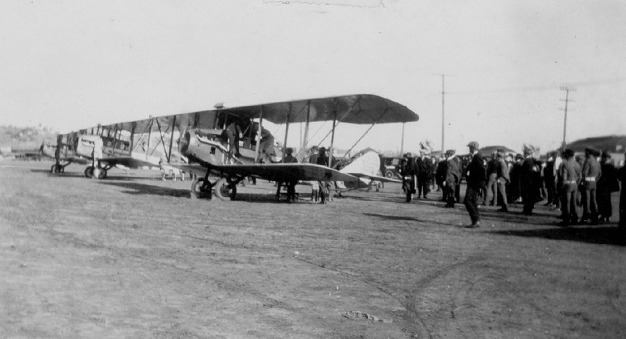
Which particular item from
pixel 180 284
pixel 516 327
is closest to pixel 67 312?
pixel 180 284

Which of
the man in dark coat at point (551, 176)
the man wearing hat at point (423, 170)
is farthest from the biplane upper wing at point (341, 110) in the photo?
the man in dark coat at point (551, 176)

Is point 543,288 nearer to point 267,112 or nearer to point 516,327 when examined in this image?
point 516,327

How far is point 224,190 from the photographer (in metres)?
15.3

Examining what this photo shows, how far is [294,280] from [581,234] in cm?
676

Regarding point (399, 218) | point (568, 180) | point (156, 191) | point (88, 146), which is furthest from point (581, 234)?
point (88, 146)

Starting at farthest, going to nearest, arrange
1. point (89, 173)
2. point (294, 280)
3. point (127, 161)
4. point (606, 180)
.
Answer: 1. point (89, 173)
2. point (127, 161)
3. point (606, 180)
4. point (294, 280)

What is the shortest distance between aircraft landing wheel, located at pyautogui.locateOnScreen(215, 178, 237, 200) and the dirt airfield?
18.5 ft

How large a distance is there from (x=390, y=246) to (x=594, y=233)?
475 centimetres

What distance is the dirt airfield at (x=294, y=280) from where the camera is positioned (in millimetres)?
3623

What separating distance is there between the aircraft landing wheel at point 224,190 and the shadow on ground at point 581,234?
8.28 m

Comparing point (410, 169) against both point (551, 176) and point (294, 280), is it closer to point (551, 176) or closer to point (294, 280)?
point (551, 176)

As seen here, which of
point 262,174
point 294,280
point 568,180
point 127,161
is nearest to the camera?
point 294,280

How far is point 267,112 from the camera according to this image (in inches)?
635

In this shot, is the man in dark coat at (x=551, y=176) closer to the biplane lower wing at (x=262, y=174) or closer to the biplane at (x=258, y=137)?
the biplane at (x=258, y=137)
